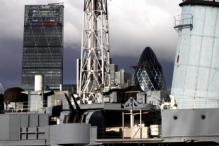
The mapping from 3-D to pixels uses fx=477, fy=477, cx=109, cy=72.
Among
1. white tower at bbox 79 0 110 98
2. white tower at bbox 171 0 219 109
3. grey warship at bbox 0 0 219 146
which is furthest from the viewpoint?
white tower at bbox 79 0 110 98

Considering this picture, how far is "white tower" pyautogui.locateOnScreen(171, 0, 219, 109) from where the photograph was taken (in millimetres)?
27516

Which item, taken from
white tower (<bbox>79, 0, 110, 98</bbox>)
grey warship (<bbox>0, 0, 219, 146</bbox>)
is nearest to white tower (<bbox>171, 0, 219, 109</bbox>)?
grey warship (<bbox>0, 0, 219, 146</bbox>)

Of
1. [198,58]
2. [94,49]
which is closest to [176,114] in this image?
[198,58]

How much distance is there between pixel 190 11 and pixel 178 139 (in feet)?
26.1

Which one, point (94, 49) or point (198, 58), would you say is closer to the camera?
point (198, 58)

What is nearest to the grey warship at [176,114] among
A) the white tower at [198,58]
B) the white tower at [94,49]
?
the white tower at [198,58]

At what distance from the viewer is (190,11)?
28.6 m

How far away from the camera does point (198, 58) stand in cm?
2789

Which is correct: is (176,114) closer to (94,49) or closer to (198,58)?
(198,58)

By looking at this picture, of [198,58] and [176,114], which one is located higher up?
[198,58]

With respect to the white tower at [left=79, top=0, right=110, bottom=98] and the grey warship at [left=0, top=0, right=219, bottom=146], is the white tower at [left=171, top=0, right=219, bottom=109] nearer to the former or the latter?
the grey warship at [left=0, top=0, right=219, bottom=146]

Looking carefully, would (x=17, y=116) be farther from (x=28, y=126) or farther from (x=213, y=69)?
(x=213, y=69)

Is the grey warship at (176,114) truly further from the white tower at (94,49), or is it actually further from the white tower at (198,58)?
the white tower at (94,49)

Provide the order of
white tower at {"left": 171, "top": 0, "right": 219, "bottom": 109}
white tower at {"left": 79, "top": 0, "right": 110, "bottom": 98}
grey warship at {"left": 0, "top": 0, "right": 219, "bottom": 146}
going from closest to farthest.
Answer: grey warship at {"left": 0, "top": 0, "right": 219, "bottom": 146}, white tower at {"left": 171, "top": 0, "right": 219, "bottom": 109}, white tower at {"left": 79, "top": 0, "right": 110, "bottom": 98}
